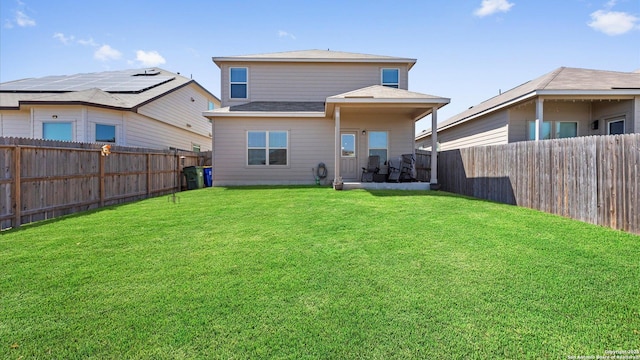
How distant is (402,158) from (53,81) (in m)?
18.7

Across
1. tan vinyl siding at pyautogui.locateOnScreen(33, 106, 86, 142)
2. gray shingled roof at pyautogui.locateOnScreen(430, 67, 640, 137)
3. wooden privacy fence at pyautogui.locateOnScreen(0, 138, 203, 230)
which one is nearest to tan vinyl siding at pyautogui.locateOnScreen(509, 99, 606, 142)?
gray shingled roof at pyautogui.locateOnScreen(430, 67, 640, 137)

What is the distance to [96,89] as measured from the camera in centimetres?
1351

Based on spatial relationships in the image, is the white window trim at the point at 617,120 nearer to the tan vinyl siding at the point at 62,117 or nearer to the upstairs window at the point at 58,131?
the tan vinyl siding at the point at 62,117

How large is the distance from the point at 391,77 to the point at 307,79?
380 cm

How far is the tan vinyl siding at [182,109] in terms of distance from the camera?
14566 mm

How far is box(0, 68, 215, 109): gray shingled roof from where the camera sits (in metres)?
12.2

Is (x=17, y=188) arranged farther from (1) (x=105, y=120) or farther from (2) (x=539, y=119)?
(2) (x=539, y=119)

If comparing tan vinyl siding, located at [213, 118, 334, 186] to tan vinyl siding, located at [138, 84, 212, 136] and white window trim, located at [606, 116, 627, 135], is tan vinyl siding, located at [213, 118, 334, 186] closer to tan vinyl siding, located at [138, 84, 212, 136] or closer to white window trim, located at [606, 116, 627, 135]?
tan vinyl siding, located at [138, 84, 212, 136]

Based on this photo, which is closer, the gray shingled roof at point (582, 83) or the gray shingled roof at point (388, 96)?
the gray shingled roof at point (582, 83)

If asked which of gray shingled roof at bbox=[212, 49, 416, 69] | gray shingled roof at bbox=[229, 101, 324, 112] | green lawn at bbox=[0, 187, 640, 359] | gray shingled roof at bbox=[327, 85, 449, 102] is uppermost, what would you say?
gray shingled roof at bbox=[212, 49, 416, 69]

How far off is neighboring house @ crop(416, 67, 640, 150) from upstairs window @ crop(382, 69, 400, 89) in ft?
12.0

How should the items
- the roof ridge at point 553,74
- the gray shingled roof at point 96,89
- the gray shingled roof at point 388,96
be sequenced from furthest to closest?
the gray shingled roof at point 96,89, the roof ridge at point 553,74, the gray shingled roof at point 388,96

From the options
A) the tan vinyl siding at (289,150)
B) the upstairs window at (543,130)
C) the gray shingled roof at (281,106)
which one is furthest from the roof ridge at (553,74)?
the gray shingled roof at (281,106)

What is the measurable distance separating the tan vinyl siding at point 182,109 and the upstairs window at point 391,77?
1081cm
